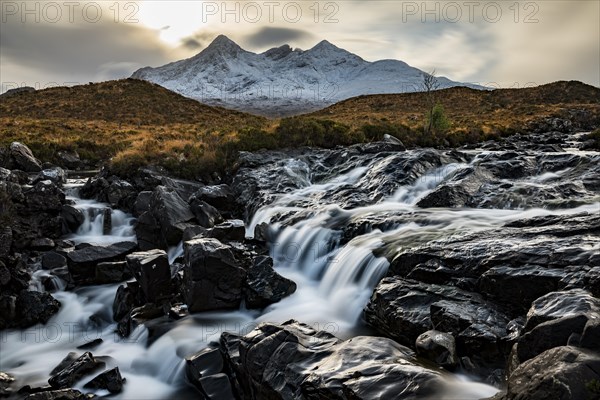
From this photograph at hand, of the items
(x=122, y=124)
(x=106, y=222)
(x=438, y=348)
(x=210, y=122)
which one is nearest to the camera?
(x=438, y=348)

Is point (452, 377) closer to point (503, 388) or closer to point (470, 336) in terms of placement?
point (503, 388)

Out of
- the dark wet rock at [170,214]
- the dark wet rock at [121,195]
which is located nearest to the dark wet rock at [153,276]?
the dark wet rock at [170,214]

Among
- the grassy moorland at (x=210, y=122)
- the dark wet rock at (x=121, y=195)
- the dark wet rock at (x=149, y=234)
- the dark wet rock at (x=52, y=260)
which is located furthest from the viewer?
the grassy moorland at (x=210, y=122)

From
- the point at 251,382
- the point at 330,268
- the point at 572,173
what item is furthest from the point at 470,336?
the point at 572,173

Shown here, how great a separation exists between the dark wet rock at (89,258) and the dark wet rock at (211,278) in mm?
4083

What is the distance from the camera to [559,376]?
14.6 ft

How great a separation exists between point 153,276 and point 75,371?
322 cm

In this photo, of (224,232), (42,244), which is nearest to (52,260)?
(42,244)

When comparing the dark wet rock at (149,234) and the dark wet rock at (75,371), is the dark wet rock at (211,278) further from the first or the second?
the dark wet rock at (149,234)

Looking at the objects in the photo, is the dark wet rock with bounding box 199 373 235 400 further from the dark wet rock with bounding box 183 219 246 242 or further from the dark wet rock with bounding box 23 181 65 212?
the dark wet rock with bounding box 23 181 65 212

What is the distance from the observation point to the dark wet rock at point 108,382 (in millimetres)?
8742

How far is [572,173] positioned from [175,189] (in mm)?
16107

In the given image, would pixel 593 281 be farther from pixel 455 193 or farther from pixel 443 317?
pixel 455 193

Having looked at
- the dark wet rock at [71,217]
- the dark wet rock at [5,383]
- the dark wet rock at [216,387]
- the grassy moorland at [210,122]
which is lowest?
the dark wet rock at [5,383]
